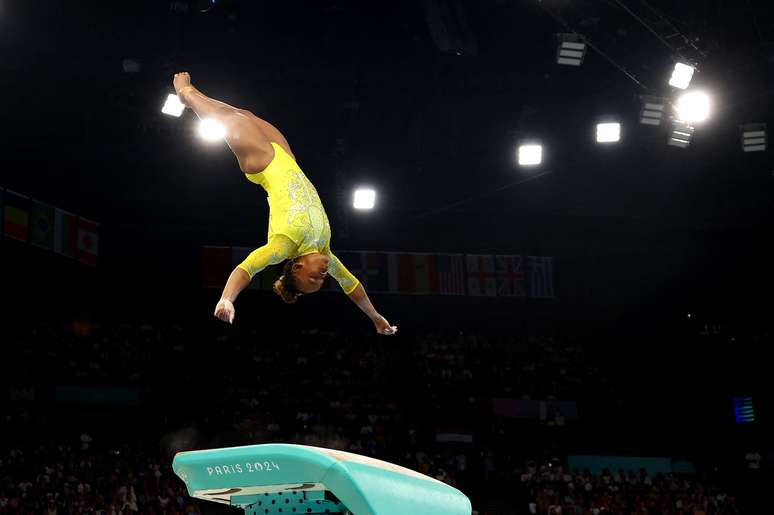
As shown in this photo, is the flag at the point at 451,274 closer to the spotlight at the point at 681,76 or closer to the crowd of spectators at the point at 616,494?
the crowd of spectators at the point at 616,494

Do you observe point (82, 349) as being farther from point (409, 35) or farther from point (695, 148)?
point (695, 148)

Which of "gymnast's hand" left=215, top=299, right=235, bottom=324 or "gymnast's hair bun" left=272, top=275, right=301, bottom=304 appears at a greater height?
"gymnast's hair bun" left=272, top=275, right=301, bottom=304

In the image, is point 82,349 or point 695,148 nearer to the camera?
point 695,148

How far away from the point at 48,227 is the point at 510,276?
32.7ft

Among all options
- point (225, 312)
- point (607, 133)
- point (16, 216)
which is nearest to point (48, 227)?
point (16, 216)

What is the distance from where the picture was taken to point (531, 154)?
1453 cm

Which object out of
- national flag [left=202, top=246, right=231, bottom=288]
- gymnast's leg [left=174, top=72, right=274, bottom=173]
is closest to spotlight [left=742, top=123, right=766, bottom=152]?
gymnast's leg [left=174, top=72, right=274, bottom=173]

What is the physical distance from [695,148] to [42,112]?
11.2 m

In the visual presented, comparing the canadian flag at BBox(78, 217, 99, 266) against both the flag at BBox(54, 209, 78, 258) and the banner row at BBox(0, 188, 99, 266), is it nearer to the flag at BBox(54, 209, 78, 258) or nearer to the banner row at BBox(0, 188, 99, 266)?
the banner row at BBox(0, 188, 99, 266)

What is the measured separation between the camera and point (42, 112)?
48.6ft

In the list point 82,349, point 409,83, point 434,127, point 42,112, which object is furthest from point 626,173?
point 82,349

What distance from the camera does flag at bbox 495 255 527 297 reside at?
20609mm

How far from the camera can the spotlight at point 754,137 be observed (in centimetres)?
1367

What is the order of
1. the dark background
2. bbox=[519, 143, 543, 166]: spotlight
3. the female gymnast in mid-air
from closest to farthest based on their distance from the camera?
the female gymnast in mid-air → the dark background → bbox=[519, 143, 543, 166]: spotlight
